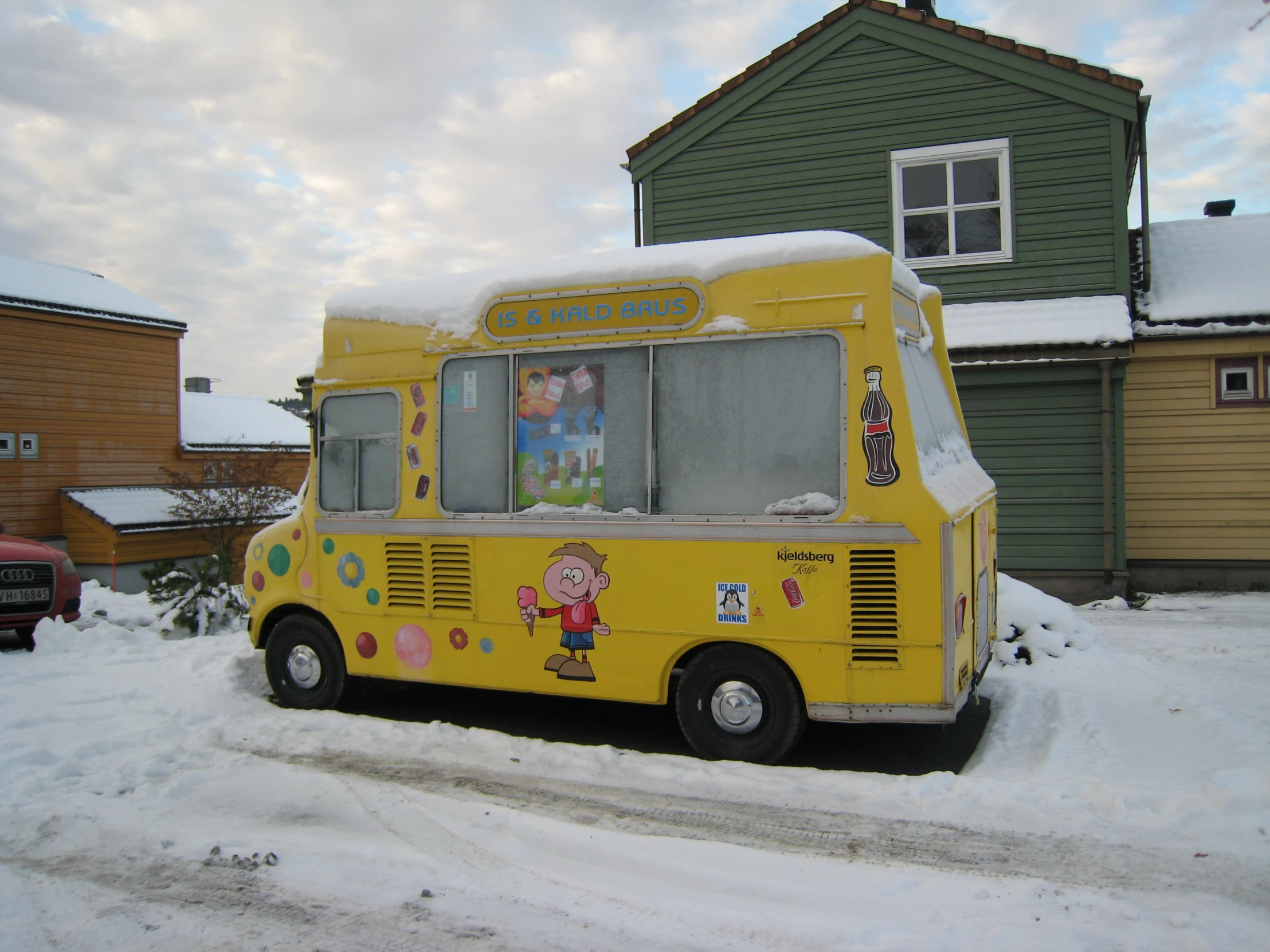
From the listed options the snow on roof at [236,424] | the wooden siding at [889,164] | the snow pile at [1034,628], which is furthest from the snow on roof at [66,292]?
the snow pile at [1034,628]

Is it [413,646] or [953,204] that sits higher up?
[953,204]

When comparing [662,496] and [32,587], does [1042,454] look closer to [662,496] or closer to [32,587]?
[662,496]

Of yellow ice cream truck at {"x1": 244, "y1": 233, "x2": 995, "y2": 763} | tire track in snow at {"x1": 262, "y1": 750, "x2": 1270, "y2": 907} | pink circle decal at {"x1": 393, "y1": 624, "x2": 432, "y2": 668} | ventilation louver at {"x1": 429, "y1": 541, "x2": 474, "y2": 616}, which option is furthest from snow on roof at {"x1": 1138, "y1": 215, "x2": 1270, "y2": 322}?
pink circle decal at {"x1": 393, "y1": 624, "x2": 432, "y2": 668}

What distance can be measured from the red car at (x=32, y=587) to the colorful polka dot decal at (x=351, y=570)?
15.1 feet

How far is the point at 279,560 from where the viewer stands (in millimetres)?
7000

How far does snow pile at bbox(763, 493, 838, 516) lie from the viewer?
5.17 m

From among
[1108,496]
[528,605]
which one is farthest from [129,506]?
[1108,496]

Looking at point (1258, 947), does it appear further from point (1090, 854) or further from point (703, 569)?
point (703, 569)

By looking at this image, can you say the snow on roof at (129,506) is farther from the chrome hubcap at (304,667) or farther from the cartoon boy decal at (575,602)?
the cartoon boy decal at (575,602)

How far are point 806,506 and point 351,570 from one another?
11.4ft

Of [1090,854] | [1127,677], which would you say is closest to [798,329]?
[1090,854]

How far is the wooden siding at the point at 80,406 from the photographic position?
18.9 metres

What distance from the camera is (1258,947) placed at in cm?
314

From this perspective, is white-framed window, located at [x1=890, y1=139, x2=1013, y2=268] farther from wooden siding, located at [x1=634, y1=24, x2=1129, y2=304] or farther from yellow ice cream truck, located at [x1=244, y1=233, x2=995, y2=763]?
yellow ice cream truck, located at [x1=244, y1=233, x2=995, y2=763]
